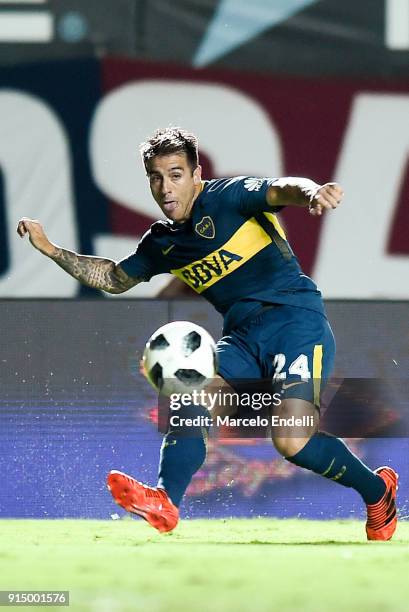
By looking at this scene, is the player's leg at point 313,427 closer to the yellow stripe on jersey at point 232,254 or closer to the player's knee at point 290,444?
the player's knee at point 290,444

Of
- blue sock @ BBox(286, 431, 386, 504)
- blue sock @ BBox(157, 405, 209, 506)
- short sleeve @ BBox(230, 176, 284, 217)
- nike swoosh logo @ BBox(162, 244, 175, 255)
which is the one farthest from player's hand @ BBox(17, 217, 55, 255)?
blue sock @ BBox(286, 431, 386, 504)

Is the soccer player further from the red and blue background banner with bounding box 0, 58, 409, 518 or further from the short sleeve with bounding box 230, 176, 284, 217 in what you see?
the red and blue background banner with bounding box 0, 58, 409, 518

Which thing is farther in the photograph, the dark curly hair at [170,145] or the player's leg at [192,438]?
the dark curly hair at [170,145]

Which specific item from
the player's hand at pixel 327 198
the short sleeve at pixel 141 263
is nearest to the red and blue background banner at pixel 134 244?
the short sleeve at pixel 141 263

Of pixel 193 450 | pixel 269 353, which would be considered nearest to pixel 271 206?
pixel 269 353

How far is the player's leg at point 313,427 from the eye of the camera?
4.79 m

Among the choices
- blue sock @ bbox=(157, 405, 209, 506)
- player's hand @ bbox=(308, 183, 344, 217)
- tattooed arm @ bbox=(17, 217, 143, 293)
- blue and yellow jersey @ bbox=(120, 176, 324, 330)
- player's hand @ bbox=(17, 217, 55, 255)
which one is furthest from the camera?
tattooed arm @ bbox=(17, 217, 143, 293)

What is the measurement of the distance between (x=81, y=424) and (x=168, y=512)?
6.59 ft

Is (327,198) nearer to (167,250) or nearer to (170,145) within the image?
(170,145)

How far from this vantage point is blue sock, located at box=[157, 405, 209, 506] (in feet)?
14.8

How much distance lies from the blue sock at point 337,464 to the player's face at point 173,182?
96cm

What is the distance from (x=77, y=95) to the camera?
21.7 feet

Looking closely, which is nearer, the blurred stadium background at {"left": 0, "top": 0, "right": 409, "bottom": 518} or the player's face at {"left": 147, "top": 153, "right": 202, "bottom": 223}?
the player's face at {"left": 147, "top": 153, "right": 202, "bottom": 223}

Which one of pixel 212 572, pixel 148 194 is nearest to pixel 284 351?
pixel 212 572
